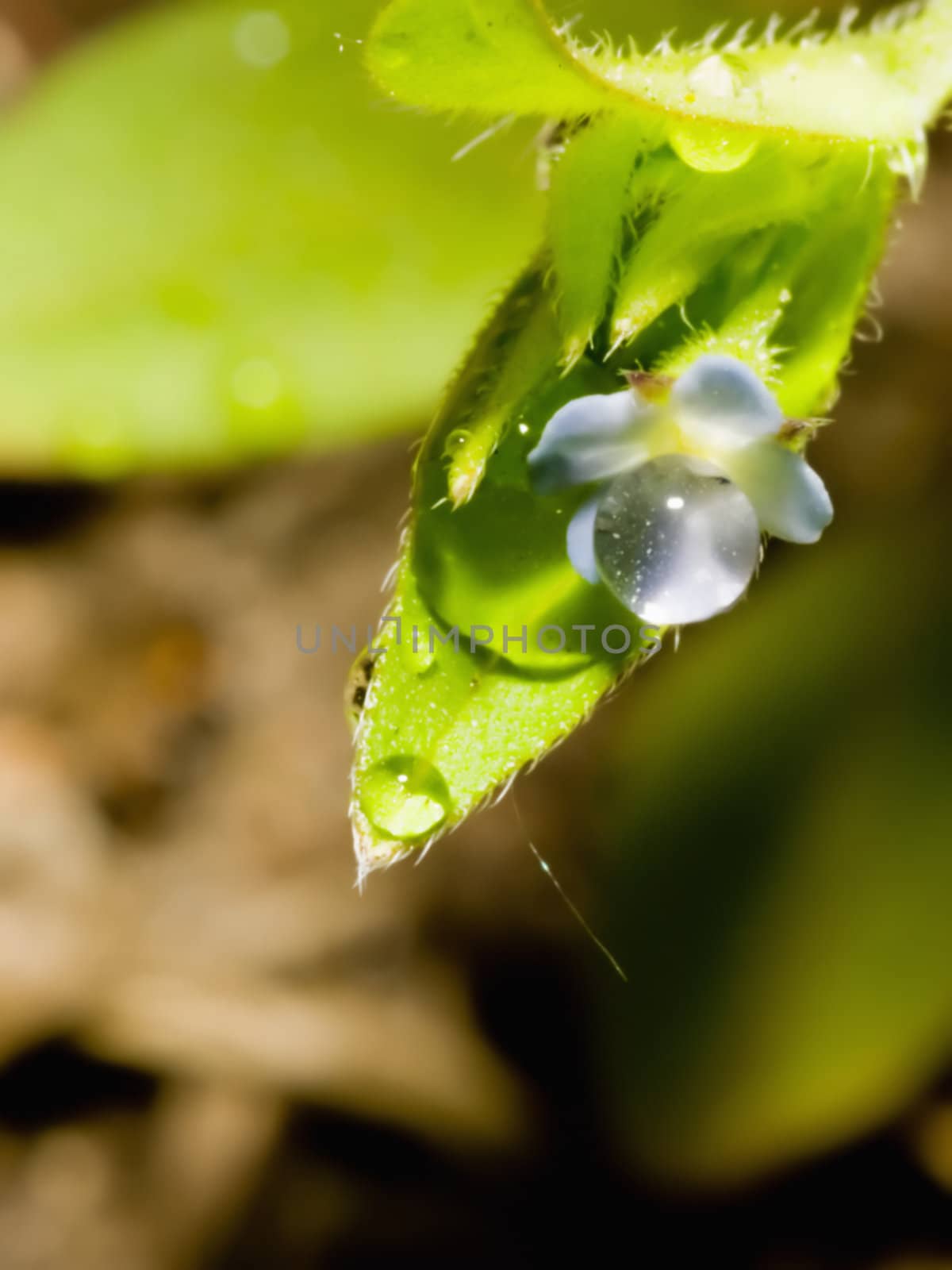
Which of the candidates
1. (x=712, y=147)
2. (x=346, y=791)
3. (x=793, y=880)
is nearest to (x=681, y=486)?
(x=712, y=147)

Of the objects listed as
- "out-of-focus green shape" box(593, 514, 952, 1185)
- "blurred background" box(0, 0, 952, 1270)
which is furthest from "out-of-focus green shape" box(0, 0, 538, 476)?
"out-of-focus green shape" box(593, 514, 952, 1185)

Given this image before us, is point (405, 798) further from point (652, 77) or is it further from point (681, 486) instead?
point (652, 77)

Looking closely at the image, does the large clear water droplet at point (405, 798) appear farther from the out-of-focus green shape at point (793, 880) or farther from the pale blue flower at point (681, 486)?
the out-of-focus green shape at point (793, 880)

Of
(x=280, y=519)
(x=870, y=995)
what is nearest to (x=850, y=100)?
(x=870, y=995)

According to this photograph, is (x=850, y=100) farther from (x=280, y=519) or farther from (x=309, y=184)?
(x=280, y=519)

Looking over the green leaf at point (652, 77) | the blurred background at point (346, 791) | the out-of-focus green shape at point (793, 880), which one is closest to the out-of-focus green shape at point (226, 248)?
the blurred background at point (346, 791)

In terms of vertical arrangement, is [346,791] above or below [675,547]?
below

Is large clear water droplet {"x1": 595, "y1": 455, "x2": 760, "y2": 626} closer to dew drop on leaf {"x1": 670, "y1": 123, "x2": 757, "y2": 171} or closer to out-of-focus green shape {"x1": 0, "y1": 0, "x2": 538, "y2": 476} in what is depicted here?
dew drop on leaf {"x1": 670, "y1": 123, "x2": 757, "y2": 171}
